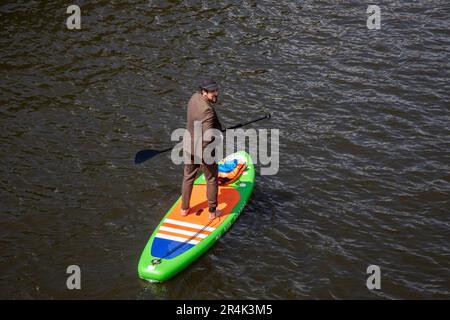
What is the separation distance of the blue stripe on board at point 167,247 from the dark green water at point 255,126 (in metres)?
0.46

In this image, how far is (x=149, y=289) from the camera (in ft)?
32.7

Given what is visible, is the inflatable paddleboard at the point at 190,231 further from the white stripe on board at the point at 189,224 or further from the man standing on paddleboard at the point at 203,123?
the man standing on paddleboard at the point at 203,123

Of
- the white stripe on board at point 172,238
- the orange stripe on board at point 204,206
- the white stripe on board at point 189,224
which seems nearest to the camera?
the white stripe on board at point 172,238

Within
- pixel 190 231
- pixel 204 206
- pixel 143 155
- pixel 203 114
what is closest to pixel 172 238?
pixel 190 231

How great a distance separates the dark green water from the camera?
10469mm

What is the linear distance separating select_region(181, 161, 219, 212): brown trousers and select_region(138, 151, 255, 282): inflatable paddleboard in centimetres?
32

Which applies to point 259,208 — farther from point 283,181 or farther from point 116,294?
point 116,294

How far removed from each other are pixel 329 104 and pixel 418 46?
13.9 ft

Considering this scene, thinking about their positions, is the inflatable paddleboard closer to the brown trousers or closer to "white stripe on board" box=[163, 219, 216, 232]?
"white stripe on board" box=[163, 219, 216, 232]

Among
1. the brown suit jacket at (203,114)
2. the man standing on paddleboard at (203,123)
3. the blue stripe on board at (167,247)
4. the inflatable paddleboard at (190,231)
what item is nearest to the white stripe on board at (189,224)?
the inflatable paddleboard at (190,231)

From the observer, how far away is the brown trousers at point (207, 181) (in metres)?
10.8

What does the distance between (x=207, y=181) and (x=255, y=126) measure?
14.3 ft
